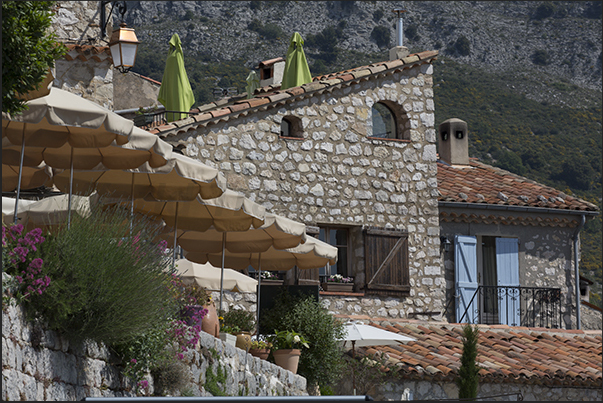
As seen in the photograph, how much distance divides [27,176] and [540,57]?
4320 cm

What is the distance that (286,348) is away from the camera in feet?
34.5

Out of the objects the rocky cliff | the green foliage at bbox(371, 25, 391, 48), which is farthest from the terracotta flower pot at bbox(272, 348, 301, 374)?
the green foliage at bbox(371, 25, 391, 48)

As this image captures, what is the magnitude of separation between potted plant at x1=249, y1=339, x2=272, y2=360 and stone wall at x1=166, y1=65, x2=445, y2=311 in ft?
14.1

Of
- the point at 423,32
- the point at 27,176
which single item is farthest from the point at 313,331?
the point at 423,32

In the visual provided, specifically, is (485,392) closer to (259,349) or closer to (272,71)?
(259,349)

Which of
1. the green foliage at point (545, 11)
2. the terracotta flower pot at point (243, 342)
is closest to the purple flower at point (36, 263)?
the terracotta flower pot at point (243, 342)

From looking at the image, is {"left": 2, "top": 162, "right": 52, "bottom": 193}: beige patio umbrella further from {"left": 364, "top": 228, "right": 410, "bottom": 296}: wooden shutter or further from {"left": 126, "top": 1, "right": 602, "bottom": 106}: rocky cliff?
{"left": 126, "top": 1, "right": 602, "bottom": 106}: rocky cliff

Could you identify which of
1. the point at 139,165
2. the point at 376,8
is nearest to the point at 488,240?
the point at 139,165

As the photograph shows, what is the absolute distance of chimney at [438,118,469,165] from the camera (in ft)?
62.7

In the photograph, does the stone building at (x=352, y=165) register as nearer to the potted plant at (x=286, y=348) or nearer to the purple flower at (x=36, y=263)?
the potted plant at (x=286, y=348)

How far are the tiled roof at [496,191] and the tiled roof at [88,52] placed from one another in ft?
23.1

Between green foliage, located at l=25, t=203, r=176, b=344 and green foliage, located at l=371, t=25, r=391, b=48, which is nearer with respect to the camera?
green foliage, located at l=25, t=203, r=176, b=344

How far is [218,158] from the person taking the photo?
13641 millimetres

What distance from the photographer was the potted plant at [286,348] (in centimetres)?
1038
